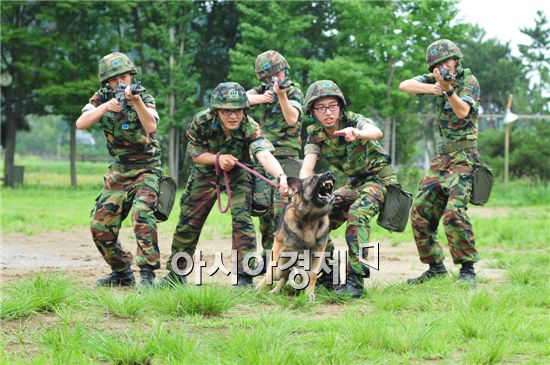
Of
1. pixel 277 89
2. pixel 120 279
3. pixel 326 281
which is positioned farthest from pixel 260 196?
pixel 120 279

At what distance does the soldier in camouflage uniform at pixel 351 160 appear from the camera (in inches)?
291

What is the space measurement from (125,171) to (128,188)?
6.9 inches

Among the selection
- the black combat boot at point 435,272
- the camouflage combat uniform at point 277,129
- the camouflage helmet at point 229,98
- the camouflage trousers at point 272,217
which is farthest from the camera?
the camouflage combat uniform at point 277,129

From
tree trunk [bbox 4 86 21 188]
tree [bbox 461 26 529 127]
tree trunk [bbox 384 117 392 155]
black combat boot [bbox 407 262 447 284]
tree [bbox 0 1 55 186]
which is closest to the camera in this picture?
black combat boot [bbox 407 262 447 284]

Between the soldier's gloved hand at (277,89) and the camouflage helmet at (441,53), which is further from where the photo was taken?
the soldier's gloved hand at (277,89)

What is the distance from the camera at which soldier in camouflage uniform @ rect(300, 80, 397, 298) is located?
24.3 ft

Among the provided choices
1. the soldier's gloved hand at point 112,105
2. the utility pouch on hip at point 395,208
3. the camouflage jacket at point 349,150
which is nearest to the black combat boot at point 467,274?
the utility pouch on hip at point 395,208

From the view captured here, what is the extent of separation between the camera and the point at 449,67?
26.7ft

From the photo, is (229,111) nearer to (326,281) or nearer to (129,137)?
(129,137)

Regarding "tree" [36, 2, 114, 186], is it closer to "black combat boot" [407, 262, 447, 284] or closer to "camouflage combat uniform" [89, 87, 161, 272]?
"camouflage combat uniform" [89, 87, 161, 272]

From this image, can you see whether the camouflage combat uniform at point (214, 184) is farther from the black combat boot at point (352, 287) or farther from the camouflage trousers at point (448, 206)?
the camouflage trousers at point (448, 206)

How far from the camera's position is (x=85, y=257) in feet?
35.9

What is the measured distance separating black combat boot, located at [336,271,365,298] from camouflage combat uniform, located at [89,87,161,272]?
1.85m

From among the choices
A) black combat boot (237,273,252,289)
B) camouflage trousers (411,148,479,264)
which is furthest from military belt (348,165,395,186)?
black combat boot (237,273,252,289)
